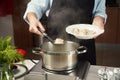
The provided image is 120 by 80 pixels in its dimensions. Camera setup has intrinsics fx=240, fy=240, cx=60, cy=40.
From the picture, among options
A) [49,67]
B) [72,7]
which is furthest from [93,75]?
[72,7]

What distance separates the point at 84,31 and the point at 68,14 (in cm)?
26

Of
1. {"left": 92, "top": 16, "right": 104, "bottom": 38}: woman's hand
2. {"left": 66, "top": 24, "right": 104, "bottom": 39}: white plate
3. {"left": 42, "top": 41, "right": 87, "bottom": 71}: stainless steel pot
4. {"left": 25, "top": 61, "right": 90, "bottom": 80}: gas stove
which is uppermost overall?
{"left": 92, "top": 16, "right": 104, "bottom": 38}: woman's hand

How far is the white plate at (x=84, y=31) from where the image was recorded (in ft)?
4.46

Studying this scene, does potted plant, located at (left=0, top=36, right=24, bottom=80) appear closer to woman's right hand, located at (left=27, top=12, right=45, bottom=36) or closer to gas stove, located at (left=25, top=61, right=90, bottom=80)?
gas stove, located at (left=25, top=61, right=90, bottom=80)

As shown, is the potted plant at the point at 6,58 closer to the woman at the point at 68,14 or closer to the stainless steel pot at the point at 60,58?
the stainless steel pot at the point at 60,58

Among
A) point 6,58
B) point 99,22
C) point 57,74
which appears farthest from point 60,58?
point 99,22

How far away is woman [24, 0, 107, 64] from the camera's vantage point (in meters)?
1.60

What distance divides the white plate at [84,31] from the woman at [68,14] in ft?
0.37

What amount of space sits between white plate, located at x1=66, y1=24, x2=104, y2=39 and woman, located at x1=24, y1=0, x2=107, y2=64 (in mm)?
112

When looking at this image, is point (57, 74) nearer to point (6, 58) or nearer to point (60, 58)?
→ point (60, 58)

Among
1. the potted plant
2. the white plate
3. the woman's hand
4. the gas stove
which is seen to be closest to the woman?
the woman's hand

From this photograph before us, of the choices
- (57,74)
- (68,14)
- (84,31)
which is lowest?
(57,74)

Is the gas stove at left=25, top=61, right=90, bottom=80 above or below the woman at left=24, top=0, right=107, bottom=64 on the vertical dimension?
below

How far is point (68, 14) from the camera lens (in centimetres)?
163
